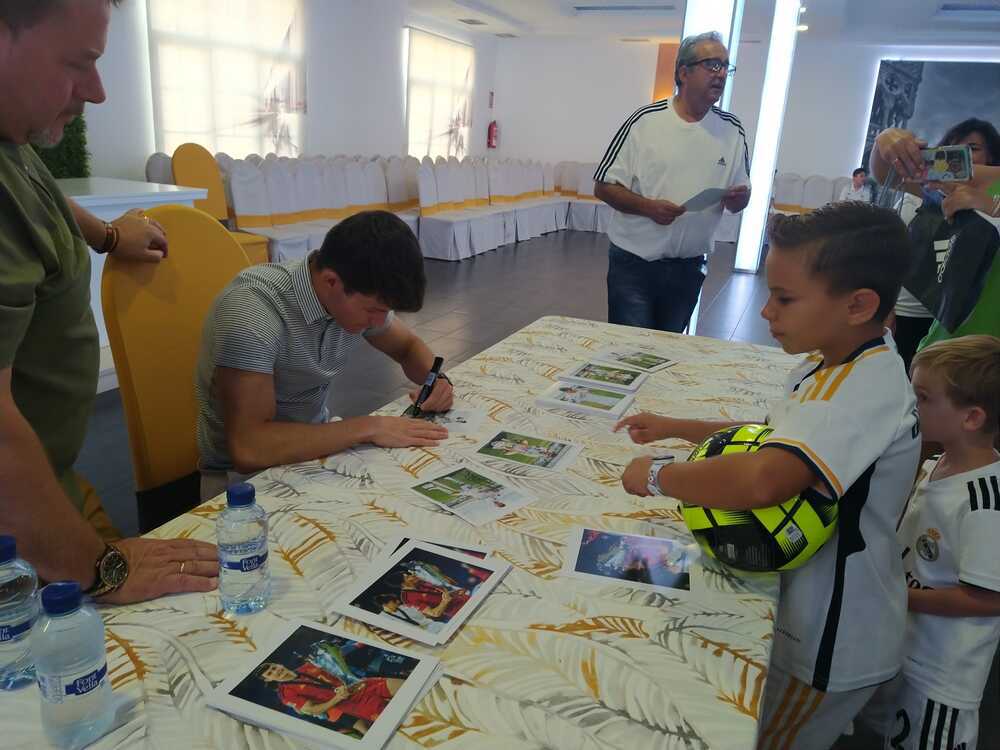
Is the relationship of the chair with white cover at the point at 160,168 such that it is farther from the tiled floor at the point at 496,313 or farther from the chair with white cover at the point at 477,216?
the chair with white cover at the point at 477,216

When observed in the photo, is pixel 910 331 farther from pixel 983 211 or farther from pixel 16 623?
pixel 16 623

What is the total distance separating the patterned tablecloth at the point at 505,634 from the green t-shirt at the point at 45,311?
0.31 metres

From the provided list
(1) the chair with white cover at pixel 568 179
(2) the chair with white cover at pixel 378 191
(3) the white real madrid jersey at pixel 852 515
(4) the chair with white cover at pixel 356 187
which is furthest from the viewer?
(1) the chair with white cover at pixel 568 179

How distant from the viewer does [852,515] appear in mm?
1059

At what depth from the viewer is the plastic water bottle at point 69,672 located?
0.66 meters

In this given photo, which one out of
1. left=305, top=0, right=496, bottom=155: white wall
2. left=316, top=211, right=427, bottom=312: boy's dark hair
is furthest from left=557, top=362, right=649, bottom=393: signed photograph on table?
left=305, top=0, right=496, bottom=155: white wall

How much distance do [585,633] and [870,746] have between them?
1215 mm

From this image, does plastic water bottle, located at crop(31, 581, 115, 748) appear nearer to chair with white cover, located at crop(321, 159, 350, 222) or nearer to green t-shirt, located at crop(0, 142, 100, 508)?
green t-shirt, located at crop(0, 142, 100, 508)

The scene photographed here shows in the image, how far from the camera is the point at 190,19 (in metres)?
7.00

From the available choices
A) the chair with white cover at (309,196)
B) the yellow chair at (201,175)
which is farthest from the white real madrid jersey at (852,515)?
the chair with white cover at (309,196)

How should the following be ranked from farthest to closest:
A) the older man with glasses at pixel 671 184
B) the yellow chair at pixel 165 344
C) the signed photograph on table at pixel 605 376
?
the older man with glasses at pixel 671 184
the signed photograph on table at pixel 605 376
the yellow chair at pixel 165 344

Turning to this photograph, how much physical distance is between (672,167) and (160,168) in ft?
17.0

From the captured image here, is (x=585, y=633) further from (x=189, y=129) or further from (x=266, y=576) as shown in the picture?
(x=189, y=129)

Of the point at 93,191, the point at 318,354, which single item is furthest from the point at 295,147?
the point at 318,354
